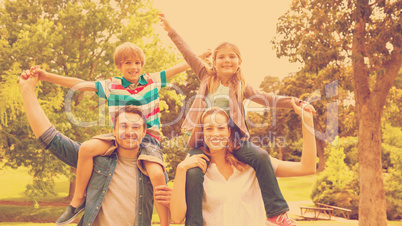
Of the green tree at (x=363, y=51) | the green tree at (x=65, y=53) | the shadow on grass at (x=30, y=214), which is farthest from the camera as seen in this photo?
the shadow on grass at (x=30, y=214)

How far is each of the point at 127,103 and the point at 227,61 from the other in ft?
3.44

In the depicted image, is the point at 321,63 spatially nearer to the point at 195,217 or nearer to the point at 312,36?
the point at 312,36

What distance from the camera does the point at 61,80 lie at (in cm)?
305

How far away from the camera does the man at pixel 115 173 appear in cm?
257

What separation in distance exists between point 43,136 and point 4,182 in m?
29.6

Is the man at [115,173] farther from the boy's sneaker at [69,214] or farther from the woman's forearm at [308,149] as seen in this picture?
the woman's forearm at [308,149]

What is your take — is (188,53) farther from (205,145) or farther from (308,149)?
(308,149)

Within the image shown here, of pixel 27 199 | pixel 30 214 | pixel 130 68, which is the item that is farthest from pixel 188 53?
pixel 27 199

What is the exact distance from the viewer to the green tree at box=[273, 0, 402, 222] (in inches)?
422

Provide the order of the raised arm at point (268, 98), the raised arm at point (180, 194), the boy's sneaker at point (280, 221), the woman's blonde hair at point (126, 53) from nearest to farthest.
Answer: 1. the raised arm at point (180, 194)
2. the boy's sneaker at point (280, 221)
3. the raised arm at point (268, 98)
4. the woman's blonde hair at point (126, 53)

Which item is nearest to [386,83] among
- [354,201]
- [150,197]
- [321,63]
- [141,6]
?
[321,63]

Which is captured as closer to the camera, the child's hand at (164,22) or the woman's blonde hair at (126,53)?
the woman's blonde hair at (126,53)

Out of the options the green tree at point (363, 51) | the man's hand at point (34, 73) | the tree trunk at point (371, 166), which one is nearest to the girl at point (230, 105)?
the man's hand at point (34, 73)

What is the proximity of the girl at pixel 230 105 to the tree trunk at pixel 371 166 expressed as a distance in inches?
391
